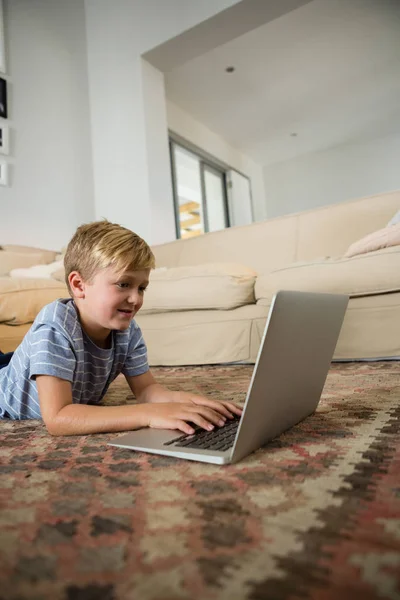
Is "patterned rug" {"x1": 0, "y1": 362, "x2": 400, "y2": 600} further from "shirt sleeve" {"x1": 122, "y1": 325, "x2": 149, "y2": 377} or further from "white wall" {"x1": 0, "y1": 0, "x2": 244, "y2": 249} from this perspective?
"white wall" {"x1": 0, "y1": 0, "x2": 244, "y2": 249}

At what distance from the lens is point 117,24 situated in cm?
366

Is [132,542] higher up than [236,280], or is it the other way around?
[236,280]

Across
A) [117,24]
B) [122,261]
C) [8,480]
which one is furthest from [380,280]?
[117,24]

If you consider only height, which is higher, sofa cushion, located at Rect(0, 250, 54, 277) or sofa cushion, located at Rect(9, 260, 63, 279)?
sofa cushion, located at Rect(0, 250, 54, 277)

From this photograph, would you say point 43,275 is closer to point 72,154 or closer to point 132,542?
point 72,154

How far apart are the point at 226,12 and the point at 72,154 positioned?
5.73 ft

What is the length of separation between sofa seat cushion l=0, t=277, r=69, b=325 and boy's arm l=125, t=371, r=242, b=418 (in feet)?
3.30

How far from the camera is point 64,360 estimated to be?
802mm

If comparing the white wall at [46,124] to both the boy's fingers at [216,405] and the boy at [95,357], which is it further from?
the boy's fingers at [216,405]

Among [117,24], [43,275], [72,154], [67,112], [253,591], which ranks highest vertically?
[117,24]

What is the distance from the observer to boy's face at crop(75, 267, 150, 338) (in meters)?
0.84

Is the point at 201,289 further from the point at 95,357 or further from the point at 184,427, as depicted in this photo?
the point at 184,427

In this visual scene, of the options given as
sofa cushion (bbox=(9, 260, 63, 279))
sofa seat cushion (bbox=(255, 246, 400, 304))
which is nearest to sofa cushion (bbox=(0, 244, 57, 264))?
sofa cushion (bbox=(9, 260, 63, 279))

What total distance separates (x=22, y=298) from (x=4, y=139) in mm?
1979
